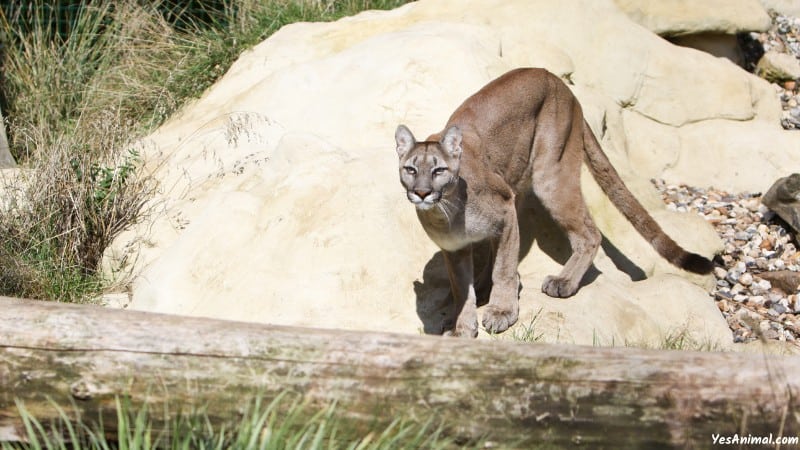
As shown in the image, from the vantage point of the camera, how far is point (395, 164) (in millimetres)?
6906

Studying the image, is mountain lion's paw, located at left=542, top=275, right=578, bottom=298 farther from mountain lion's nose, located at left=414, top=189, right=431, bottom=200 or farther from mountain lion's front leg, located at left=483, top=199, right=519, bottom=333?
mountain lion's nose, located at left=414, top=189, right=431, bottom=200

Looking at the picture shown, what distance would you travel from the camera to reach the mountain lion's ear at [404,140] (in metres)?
6.02

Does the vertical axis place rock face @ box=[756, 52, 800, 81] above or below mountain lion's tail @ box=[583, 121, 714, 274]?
below

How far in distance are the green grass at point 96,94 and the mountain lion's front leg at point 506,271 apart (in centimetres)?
289

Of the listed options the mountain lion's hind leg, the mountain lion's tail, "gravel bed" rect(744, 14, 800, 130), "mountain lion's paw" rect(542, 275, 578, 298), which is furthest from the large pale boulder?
"mountain lion's paw" rect(542, 275, 578, 298)

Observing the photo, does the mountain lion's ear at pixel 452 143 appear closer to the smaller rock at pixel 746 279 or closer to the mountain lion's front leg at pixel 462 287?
the mountain lion's front leg at pixel 462 287

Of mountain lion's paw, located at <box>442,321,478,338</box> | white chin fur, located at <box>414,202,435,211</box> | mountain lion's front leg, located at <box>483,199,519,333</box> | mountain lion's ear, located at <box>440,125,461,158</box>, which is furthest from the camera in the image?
mountain lion's front leg, located at <box>483,199,519,333</box>

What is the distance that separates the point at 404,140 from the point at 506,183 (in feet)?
2.88

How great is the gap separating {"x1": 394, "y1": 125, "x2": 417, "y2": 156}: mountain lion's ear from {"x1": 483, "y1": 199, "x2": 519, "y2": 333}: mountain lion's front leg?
0.79 metres

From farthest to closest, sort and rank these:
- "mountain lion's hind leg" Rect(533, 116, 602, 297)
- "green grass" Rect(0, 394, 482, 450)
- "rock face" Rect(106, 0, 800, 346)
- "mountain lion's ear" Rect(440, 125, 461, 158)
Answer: "mountain lion's hind leg" Rect(533, 116, 602, 297) < "rock face" Rect(106, 0, 800, 346) < "mountain lion's ear" Rect(440, 125, 461, 158) < "green grass" Rect(0, 394, 482, 450)

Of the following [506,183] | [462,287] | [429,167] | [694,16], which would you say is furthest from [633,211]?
[694,16]

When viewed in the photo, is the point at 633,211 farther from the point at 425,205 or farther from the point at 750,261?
the point at 425,205

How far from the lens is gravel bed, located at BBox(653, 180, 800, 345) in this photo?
24.2 feet

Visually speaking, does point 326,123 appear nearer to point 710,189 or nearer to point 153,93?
point 153,93
